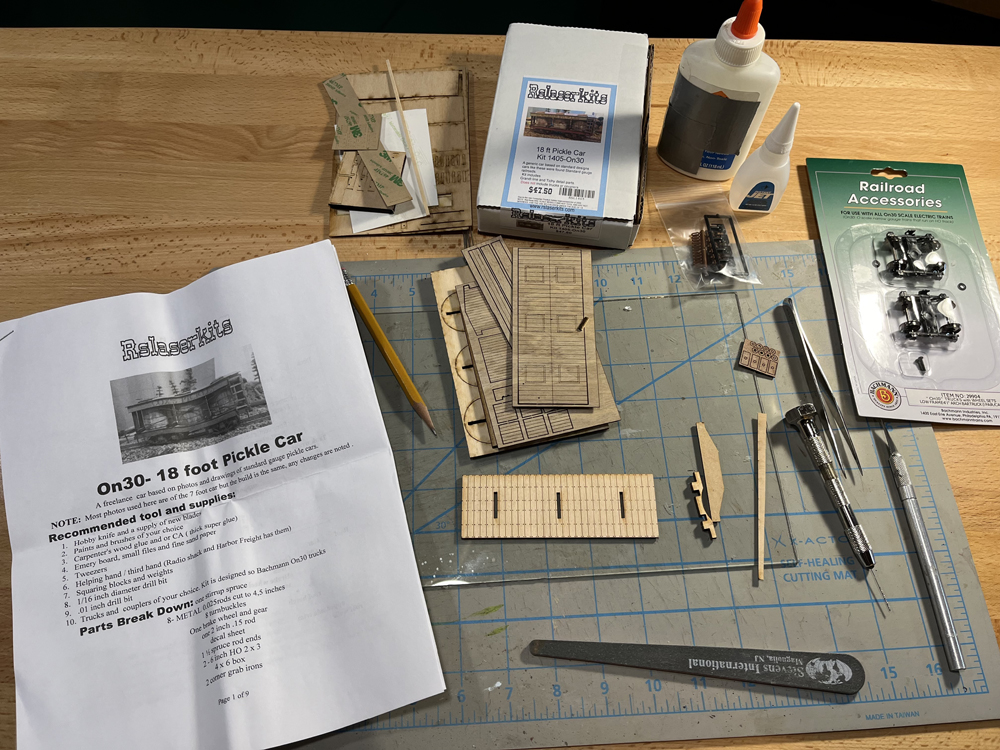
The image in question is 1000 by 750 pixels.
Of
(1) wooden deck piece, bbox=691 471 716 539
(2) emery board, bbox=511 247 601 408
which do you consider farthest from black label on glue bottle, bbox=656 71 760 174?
(1) wooden deck piece, bbox=691 471 716 539

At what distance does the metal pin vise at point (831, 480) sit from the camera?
2.62ft

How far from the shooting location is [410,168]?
101 cm

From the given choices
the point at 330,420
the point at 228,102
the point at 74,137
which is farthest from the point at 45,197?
the point at 330,420

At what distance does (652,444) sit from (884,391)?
357mm

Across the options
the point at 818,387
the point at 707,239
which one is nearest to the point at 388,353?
the point at 707,239

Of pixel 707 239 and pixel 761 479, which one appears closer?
pixel 761 479

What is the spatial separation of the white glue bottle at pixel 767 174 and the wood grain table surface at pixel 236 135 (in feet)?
0.11

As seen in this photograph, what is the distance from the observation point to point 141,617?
750mm

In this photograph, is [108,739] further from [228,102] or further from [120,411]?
[228,102]

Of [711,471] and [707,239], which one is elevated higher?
[707,239]

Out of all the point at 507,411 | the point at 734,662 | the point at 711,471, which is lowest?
the point at 734,662

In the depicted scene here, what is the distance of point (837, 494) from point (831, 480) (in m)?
0.02

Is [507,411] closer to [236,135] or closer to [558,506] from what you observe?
[558,506]

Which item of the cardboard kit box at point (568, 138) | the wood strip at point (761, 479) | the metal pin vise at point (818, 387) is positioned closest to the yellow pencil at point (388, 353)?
the cardboard kit box at point (568, 138)
